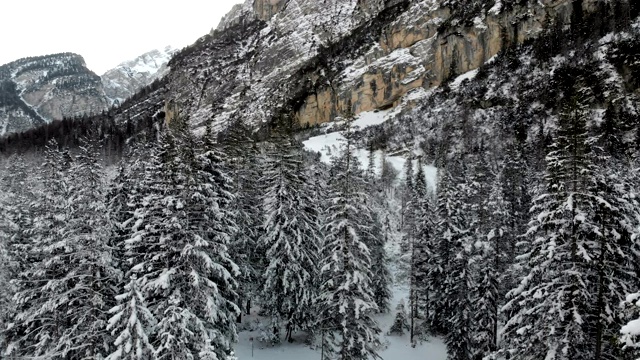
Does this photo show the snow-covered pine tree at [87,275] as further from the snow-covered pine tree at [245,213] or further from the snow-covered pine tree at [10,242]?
the snow-covered pine tree at [245,213]

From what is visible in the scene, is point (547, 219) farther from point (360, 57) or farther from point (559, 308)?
point (360, 57)

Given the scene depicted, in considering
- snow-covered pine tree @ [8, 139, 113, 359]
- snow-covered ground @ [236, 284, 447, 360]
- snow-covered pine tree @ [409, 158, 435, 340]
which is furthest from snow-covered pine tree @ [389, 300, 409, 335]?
snow-covered pine tree @ [8, 139, 113, 359]

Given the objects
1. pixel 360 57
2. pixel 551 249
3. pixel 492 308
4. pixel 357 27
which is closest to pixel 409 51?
pixel 360 57

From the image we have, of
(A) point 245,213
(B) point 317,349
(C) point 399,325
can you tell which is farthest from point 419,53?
(B) point 317,349

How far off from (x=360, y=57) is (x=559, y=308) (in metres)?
162

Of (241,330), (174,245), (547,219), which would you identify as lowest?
(241,330)

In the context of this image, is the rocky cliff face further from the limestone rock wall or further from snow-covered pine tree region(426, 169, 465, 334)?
snow-covered pine tree region(426, 169, 465, 334)

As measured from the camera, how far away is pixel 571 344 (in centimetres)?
1424

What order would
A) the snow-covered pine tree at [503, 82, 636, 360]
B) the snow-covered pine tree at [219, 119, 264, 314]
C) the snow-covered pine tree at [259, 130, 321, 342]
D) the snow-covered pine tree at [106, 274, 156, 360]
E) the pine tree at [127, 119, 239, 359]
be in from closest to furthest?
1. the snow-covered pine tree at [106, 274, 156, 360]
2. the snow-covered pine tree at [503, 82, 636, 360]
3. the pine tree at [127, 119, 239, 359]
4. the snow-covered pine tree at [259, 130, 321, 342]
5. the snow-covered pine tree at [219, 119, 264, 314]

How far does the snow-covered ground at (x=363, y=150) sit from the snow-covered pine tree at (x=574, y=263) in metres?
58.8

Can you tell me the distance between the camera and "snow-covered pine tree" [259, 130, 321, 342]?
84.5ft

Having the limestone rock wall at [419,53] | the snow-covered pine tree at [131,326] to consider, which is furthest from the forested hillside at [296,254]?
the limestone rock wall at [419,53]

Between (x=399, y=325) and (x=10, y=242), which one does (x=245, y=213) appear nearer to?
(x=10, y=242)

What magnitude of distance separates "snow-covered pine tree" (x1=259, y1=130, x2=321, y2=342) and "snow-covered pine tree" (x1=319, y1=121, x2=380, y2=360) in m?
4.52
